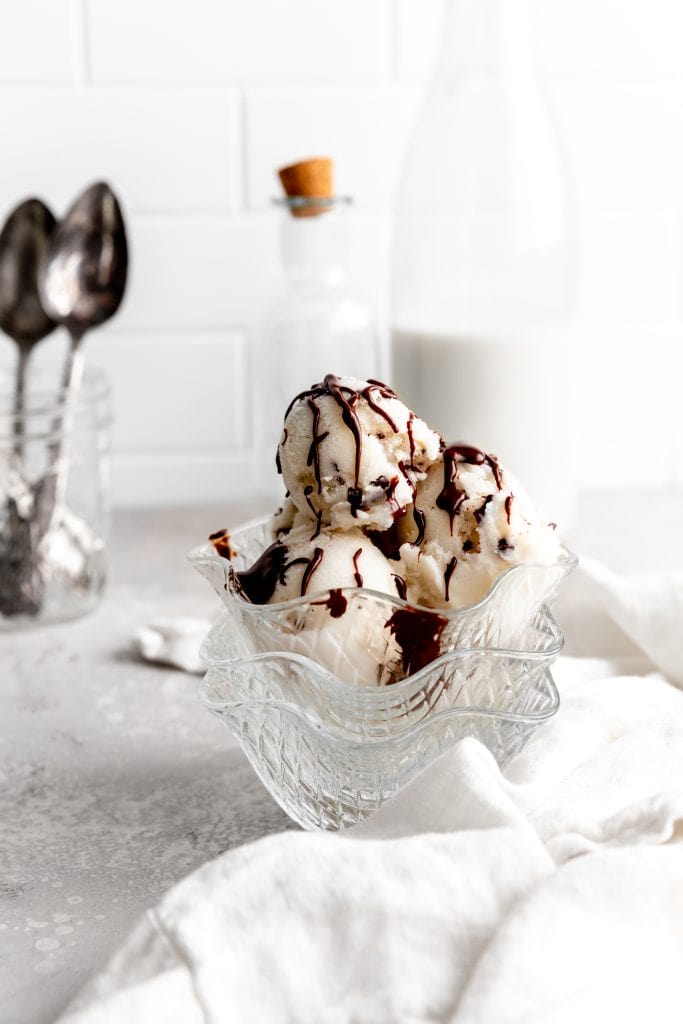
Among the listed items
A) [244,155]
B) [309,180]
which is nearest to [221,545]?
[309,180]

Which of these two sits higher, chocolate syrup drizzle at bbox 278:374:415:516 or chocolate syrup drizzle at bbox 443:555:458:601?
chocolate syrup drizzle at bbox 278:374:415:516

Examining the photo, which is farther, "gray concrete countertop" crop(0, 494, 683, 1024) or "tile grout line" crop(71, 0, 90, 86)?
"tile grout line" crop(71, 0, 90, 86)

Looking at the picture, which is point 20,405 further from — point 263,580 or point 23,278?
point 263,580

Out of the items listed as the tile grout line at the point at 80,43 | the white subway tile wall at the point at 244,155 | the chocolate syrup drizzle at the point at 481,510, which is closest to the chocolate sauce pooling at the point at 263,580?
the chocolate syrup drizzle at the point at 481,510

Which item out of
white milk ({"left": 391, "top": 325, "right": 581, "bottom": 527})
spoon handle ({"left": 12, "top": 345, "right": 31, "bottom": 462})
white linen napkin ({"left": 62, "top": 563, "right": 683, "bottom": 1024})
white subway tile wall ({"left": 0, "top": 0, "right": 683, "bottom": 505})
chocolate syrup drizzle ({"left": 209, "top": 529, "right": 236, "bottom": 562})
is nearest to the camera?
white linen napkin ({"left": 62, "top": 563, "right": 683, "bottom": 1024})

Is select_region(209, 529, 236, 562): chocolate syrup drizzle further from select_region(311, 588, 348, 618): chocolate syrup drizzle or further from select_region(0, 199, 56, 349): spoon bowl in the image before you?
select_region(0, 199, 56, 349): spoon bowl

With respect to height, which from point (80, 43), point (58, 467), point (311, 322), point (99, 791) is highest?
point (80, 43)

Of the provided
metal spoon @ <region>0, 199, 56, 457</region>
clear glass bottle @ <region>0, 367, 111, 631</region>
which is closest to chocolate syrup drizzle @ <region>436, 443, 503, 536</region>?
clear glass bottle @ <region>0, 367, 111, 631</region>

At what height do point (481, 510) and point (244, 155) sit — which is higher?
point (244, 155)
